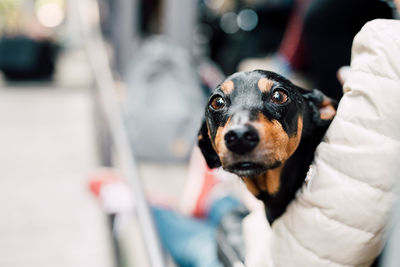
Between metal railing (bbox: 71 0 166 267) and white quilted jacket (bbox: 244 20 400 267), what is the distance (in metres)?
0.45

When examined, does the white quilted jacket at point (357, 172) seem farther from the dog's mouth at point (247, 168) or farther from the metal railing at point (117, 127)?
the metal railing at point (117, 127)

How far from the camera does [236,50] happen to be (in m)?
3.09

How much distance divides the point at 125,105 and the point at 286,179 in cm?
191

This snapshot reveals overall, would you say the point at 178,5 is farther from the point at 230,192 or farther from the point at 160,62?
the point at 230,192

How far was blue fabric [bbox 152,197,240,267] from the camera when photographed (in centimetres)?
108

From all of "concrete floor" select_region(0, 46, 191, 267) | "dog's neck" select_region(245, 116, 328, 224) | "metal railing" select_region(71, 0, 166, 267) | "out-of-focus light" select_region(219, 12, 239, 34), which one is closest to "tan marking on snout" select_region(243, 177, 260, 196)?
"dog's neck" select_region(245, 116, 328, 224)

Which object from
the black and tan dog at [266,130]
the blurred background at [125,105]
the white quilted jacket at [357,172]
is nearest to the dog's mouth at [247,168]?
the black and tan dog at [266,130]

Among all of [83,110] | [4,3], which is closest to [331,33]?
[83,110]

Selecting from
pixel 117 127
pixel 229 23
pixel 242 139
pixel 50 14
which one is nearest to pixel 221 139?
pixel 242 139

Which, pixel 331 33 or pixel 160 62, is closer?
pixel 331 33

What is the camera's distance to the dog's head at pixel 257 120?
1.53ft

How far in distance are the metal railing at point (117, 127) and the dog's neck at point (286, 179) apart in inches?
15.9

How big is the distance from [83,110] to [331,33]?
2.48 meters

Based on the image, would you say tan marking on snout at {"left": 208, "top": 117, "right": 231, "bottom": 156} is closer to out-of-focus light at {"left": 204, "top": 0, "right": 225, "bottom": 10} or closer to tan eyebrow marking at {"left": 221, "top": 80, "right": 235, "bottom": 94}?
tan eyebrow marking at {"left": 221, "top": 80, "right": 235, "bottom": 94}
